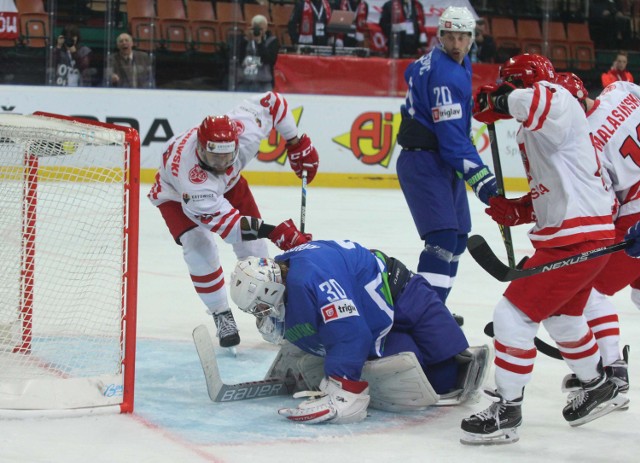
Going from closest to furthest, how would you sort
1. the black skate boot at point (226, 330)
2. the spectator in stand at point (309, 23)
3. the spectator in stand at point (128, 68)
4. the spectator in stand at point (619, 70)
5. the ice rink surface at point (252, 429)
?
the ice rink surface at point (252, 429), the black skate boot at point (226, 330), the spectator in stand at point (128, 68), the spectator in stand at point (309, 23), the spectator in stand at point (619, 70)

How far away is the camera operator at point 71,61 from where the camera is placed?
28.2 feet

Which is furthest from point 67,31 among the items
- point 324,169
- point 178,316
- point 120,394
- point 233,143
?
point 120,394

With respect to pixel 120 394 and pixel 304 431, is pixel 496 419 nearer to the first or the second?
pixel 304 431

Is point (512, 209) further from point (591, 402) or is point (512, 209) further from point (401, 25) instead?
point (401, 25)

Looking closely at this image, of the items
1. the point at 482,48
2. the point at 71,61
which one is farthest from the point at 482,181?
the point at 482,48

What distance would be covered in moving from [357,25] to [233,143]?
6.07m

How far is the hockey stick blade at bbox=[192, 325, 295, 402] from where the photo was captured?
3213 mm

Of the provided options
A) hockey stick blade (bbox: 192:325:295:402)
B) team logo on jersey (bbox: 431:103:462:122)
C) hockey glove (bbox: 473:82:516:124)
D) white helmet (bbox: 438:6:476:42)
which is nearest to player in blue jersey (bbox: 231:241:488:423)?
hockey stick blade (bbox: 192:325:295:402)

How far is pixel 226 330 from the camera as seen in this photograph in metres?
3.94

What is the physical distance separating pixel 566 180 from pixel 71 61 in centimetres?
641

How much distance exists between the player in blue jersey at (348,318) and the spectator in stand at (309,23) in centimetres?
619

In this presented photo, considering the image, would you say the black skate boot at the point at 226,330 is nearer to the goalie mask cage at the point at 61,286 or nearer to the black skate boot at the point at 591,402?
the goalie mask cage at the point at 61,286

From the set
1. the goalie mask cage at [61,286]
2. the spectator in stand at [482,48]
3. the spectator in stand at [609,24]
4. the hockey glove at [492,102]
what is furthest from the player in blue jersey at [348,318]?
the spectator in stand at [609,24]

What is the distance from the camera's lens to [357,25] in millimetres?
9469
